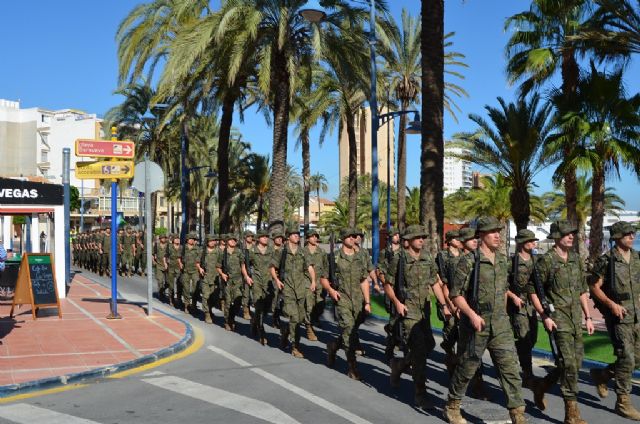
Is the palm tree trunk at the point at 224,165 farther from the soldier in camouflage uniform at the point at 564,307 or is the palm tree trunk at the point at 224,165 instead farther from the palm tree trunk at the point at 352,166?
the soldier in camouflage uniform at the point at 564,307

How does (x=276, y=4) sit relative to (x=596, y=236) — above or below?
above

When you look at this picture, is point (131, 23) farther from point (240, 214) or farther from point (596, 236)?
point (240, 214)

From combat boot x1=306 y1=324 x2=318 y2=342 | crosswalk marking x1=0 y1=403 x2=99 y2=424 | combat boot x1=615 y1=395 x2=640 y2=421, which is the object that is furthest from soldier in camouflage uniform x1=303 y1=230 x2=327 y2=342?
combat boot x1=615 y1=395 x2=640 y2=421

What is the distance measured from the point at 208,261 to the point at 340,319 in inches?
226

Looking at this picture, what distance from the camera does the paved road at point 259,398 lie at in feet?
22.6

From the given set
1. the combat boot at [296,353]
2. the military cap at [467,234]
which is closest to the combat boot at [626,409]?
the military cap at [467,234]

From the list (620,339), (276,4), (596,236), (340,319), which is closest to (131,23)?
(276,4)

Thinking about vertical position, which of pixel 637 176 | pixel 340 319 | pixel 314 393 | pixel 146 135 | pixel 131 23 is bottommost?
pixel 314 393

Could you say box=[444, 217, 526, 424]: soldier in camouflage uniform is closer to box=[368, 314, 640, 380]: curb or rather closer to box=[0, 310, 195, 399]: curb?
box=[368, 314, 640, 380]: curb

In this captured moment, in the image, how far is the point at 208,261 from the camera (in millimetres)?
14211

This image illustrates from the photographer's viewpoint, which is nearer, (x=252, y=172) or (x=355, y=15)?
(x=355, y=15)

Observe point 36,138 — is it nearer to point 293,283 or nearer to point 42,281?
point 42,281

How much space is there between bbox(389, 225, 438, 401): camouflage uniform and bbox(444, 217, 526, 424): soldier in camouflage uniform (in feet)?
2.92

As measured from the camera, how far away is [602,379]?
7801 millimetres
